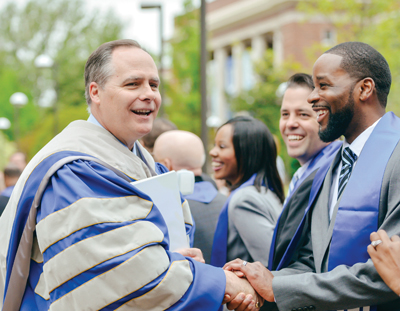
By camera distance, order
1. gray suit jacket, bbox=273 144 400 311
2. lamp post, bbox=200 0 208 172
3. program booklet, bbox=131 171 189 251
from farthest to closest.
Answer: lamp post, bbox=200 0 208 172, program booklet, bbox=131 171 189 251, gray suit jacket, bbox=273 144 400 311

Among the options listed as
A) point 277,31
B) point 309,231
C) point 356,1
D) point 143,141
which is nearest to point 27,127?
point 277,31

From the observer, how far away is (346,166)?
276 cm

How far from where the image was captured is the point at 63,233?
7.36 ft

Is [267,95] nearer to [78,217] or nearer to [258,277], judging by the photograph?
[258,277]

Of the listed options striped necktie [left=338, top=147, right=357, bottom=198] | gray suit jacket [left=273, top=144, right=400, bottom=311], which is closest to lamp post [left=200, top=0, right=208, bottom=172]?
striped necktie [left=338, top=147, right=357, bottom=198]

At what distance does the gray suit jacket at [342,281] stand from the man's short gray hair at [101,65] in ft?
4.86

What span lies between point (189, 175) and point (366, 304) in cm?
134

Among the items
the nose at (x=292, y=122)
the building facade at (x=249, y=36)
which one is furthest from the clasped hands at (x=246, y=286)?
the building facade at (x=249, y=36)

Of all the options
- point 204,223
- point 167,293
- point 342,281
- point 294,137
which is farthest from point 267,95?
point 167,293

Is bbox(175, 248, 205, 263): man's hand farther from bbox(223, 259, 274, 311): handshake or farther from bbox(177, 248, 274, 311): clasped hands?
bbox(223, 259, 274, 311): handshake

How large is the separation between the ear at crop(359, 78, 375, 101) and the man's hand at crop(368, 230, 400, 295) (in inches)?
29.9

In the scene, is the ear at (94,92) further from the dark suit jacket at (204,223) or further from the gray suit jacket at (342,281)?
the dark suit jacket at (204,223)

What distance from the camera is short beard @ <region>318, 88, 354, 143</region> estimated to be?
265 cm

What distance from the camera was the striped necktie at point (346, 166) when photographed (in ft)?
8.91
